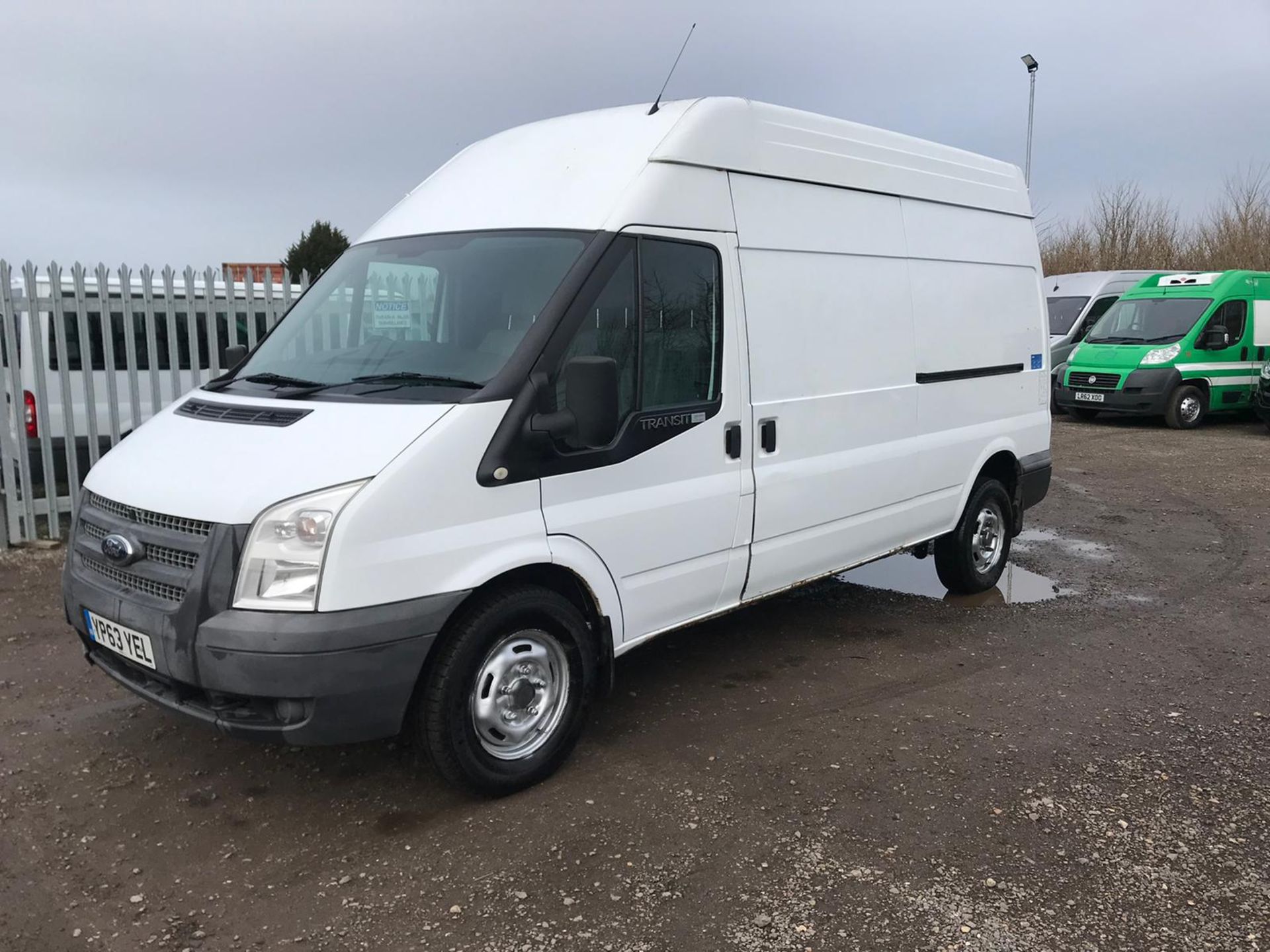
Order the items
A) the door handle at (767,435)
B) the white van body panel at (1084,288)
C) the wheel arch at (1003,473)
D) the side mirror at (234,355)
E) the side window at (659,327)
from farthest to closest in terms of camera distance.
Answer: the white van body panel at (1084,288) → the wheel arch at (1003,473) → the side mirror at (234,355) → the door handle at (767,435) → the side window at (659,327)

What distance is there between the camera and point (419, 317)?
13.7 ft

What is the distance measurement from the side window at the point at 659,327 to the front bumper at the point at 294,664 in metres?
1.03

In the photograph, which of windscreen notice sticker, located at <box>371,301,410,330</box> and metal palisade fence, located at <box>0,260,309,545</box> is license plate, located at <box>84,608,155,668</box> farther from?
metal palisade fence, located at <box>0,260,309,545</box>

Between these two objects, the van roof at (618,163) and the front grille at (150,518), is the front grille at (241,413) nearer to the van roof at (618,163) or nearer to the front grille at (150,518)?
the front grille at (150,518)

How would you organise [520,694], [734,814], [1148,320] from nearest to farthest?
[734,814] → [520,694] → [1148,320]

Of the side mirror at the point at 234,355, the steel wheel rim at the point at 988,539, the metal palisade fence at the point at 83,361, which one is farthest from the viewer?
the metal palisade fence at the point at 83,361

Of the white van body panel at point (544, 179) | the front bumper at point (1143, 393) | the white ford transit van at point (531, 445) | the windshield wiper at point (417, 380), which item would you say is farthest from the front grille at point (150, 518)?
the front bumper at point (1143, 393)

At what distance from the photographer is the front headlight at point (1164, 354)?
1567 cm

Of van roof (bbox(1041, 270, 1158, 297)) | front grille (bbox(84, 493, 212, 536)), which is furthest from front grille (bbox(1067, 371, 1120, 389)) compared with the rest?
front grille (bbox(84, 493, 212, 536))

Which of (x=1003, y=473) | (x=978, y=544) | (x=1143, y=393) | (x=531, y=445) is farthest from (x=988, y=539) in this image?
(x=1143, y=393)

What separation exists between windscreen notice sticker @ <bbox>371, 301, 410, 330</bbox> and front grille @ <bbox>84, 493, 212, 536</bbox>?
1168 millimetres

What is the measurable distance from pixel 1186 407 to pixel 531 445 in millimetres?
15198

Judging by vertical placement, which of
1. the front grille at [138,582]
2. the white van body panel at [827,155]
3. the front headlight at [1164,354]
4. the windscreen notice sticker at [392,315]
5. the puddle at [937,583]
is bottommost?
the puddle at [937,583]

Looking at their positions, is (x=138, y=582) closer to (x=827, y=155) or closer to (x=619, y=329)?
(x=619, y=329)
